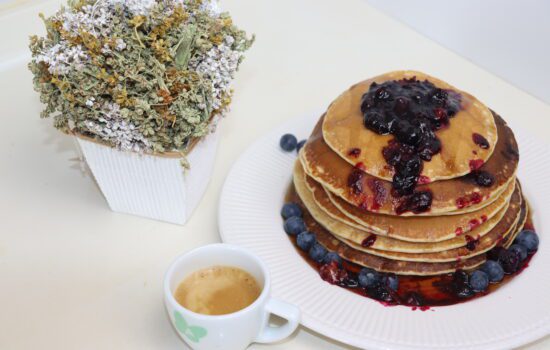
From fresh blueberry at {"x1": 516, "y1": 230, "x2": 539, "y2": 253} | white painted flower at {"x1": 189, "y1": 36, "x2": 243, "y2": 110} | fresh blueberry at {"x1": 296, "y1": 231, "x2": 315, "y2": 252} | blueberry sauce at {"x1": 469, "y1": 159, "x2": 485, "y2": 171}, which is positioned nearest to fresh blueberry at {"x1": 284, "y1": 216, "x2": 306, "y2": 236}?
fresh blueberry at {"x1": 296, "y1": 231, "x2": 315, "y2": 252}

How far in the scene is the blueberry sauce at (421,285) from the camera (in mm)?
1494

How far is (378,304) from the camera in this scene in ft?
4.83

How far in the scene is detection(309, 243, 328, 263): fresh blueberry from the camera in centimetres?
159

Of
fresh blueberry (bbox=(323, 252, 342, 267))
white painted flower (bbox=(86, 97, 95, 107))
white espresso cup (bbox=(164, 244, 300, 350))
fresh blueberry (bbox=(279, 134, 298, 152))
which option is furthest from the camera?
fresh blueberry (bbox=(279, 134, 298, 152))

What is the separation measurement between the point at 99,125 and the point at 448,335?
0.96m

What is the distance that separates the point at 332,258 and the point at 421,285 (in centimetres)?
23

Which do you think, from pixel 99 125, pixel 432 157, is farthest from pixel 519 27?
pixel 99 125

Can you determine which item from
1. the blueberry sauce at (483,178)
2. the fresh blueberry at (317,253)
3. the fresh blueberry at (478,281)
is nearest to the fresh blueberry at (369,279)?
the fresh blueberry at (317,253)

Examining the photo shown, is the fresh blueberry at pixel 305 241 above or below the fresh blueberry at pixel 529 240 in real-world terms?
below

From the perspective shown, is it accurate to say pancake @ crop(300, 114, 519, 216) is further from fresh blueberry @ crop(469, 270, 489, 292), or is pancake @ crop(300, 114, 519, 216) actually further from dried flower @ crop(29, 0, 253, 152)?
dried flower @ crop(29, 0, 253, 152)

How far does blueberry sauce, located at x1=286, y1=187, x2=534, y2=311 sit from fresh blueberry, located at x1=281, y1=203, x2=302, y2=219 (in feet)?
0.48

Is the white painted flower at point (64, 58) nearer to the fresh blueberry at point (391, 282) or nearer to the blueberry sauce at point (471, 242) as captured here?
the fresh blueberry at point (391, 282)

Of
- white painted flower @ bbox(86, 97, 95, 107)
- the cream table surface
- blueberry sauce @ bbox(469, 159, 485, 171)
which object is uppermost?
blueberry sauce @ bbox(469, 159, 485, 171)

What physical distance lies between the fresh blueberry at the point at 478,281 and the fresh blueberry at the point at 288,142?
66 centimetres
